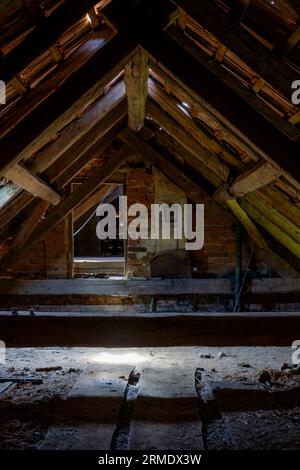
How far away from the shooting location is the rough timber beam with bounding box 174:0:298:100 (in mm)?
2324

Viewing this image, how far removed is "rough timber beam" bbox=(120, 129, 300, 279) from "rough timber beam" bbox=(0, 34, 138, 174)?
10.3 feet

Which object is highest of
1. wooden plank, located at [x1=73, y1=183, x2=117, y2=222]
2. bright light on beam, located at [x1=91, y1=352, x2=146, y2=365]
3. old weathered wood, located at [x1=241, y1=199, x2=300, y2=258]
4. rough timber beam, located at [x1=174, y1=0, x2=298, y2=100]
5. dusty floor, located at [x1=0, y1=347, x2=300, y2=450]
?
rough timber beam, located at [x1=174, y1=0, x2=298, y2=100]

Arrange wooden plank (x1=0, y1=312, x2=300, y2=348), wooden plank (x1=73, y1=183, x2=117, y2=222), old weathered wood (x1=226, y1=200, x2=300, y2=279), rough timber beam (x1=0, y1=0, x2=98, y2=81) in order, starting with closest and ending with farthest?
1. wooden plank (x1=0, y1=312, x2=300, y2=348)
2. rough timber beam (x1=0, y1=0, x2=98, y2=81)
3. old weathered wood (x1=226, y1=200, x2=300, y2=279)
4. wooden plank (x1=73, y1=183, x2=117, y2=222)

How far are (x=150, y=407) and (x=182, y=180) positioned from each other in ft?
13.4

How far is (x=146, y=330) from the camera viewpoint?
2021mm

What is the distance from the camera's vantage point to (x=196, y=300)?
6.29 meters

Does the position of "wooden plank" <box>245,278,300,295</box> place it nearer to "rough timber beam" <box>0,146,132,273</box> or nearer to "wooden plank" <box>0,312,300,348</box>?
"rough timber beam" <box>0,146,132,273</box>

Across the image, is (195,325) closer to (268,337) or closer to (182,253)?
(268,337)

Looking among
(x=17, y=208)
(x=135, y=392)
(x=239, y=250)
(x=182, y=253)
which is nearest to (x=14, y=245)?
(x=17, y=208)

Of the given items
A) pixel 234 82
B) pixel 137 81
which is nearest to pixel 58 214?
pixel 137 81

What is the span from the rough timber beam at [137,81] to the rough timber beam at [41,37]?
492 mm

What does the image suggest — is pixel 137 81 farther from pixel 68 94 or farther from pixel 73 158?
pixel 73 158

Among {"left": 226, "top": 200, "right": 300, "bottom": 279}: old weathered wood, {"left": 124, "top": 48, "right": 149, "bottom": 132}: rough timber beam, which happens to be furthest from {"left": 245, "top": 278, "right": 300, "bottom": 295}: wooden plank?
{"left": 124, "top": 48, "right": 149, "bottom": 132}: rough timber beam

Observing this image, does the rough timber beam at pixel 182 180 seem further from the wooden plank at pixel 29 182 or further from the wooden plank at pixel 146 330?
the wooden plank at pixel 146 330
